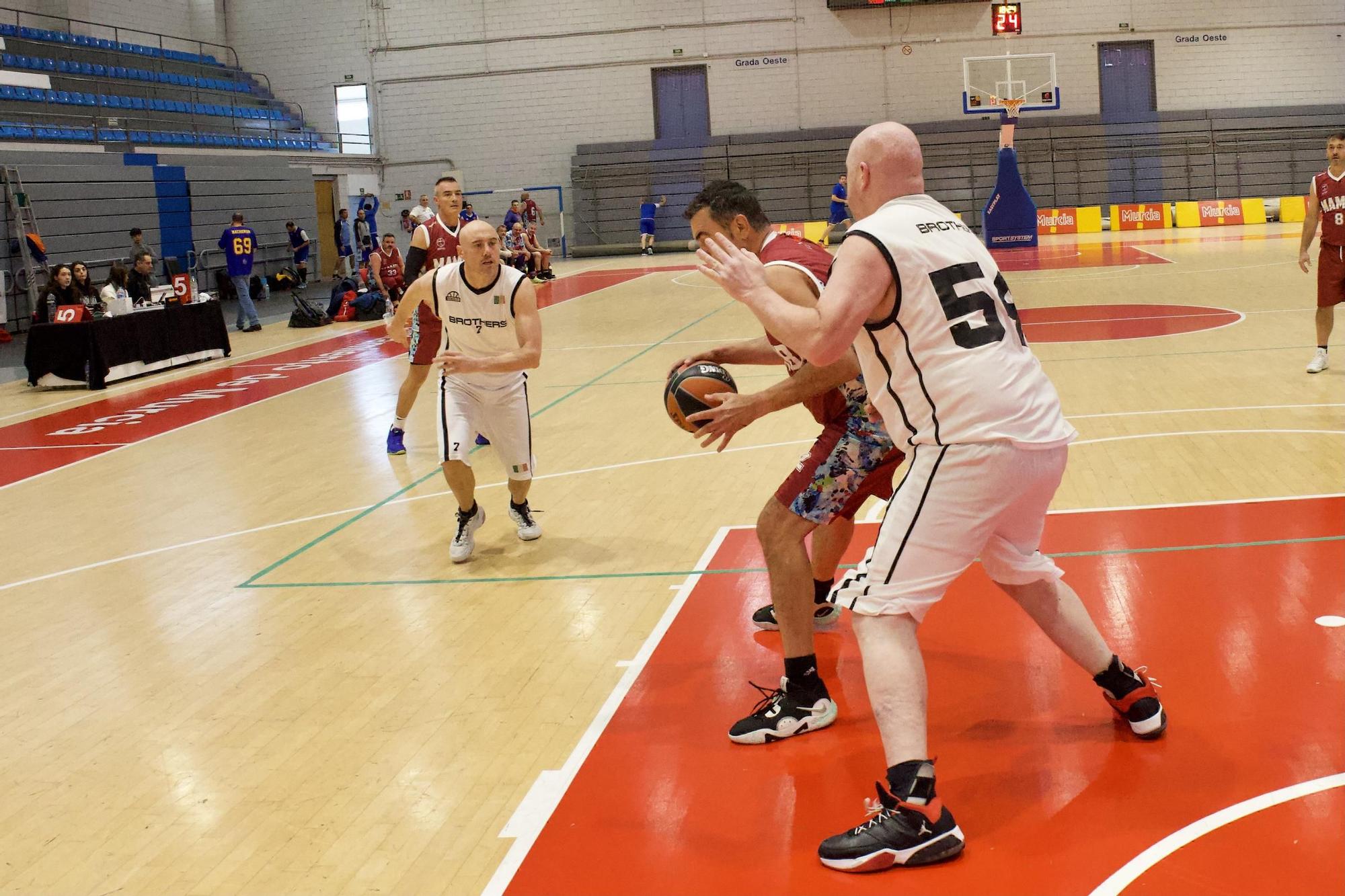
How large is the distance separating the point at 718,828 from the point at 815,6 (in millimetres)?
29598

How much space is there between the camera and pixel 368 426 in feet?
33.5

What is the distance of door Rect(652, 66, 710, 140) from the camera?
31.2 metres

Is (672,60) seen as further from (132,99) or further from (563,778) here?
(563,778)

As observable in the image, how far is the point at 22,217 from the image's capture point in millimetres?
18781

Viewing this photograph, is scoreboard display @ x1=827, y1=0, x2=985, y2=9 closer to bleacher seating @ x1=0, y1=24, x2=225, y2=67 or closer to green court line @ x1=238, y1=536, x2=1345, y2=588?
bleacher seating @ x1=0, y1=24, x2=225, y2=67

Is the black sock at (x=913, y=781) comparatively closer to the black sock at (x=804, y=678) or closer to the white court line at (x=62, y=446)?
the black sock at (x=804, y=678)

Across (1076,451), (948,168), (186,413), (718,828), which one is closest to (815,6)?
(948,168)

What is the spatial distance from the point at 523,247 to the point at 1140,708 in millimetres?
22596

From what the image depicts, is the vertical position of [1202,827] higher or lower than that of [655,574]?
lower

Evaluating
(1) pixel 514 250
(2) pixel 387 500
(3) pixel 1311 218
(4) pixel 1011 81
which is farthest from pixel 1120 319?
(4) pixel 1011 81

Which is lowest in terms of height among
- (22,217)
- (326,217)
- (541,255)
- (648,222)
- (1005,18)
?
(541,255)

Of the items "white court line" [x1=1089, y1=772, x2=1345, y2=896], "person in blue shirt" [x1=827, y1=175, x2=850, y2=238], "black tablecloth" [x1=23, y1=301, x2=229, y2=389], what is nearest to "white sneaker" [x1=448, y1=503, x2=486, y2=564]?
"white court line" [x1=1089, y1=772, x2=1345, y2=896]

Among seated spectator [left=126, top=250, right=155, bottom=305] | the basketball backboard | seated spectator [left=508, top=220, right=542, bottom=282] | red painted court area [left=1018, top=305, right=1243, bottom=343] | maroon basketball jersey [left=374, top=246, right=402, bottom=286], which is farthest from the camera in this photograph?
the basketball backboard

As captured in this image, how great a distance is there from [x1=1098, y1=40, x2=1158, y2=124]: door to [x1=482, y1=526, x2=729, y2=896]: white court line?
2886cm
